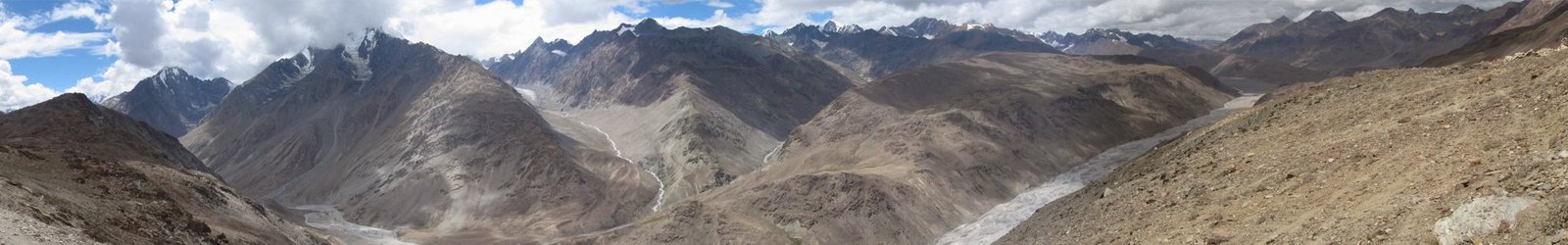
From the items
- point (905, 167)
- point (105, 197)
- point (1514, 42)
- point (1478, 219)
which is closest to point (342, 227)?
point (905, 167)

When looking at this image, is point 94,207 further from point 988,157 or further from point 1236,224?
point 988,157

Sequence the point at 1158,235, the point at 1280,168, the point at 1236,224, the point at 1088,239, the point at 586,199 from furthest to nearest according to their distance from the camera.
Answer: the point at 586,199
the point at 1088,239
the point at 1280,168
the point at 1158,235
the point at 1236,224

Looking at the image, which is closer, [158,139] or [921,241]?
[921,241]

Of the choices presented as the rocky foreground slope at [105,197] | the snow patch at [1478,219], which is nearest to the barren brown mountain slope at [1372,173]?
the snow patch at [1478,219]

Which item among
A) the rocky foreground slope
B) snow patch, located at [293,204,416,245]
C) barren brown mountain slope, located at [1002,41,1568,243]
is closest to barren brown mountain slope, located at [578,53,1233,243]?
snow patch, located at [293,204,416,245]

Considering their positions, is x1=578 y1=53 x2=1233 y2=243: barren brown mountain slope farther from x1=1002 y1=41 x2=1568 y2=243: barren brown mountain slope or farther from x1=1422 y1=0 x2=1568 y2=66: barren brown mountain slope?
x1=1002 y1=41 x2=1568 y2=243: barren brown mountain slope

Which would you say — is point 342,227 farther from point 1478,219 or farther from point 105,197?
point 1478,219

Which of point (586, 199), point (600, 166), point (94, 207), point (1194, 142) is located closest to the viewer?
point (94, 207)

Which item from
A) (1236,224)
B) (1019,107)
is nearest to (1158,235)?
(1236,224)
